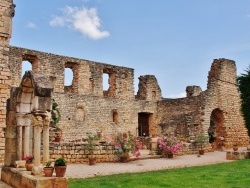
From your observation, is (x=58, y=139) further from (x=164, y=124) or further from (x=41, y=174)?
(x=164, y=124)

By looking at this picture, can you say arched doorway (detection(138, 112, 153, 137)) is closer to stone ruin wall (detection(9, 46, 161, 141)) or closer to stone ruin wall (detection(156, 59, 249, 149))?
stone ruin wall (detection(9, 46, 161, 141))

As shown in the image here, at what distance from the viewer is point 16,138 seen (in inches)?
371

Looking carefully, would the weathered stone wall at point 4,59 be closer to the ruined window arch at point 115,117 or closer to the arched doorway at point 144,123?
the ruined window arch at point 115,117

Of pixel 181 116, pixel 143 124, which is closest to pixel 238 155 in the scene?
pixel 181 116

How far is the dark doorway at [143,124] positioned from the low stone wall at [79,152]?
13.4m

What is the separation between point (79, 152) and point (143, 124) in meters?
14.9

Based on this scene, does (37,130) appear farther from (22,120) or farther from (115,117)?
(115,117)

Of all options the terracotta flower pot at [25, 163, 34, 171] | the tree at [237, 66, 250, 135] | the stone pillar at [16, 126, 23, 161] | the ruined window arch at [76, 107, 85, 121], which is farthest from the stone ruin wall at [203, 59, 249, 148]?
the terracotta flower pot at [25, 163, 34, 171]

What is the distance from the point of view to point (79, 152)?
48.5ft

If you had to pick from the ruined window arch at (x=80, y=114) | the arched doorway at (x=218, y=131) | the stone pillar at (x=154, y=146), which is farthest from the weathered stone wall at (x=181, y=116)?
the ruined window arch at (x=80, y=114)

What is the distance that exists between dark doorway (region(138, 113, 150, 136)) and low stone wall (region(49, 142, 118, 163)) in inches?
530

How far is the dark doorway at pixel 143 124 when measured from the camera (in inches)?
1144

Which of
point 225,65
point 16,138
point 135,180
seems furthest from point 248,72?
point 16,138

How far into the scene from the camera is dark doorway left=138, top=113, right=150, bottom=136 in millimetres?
29062
